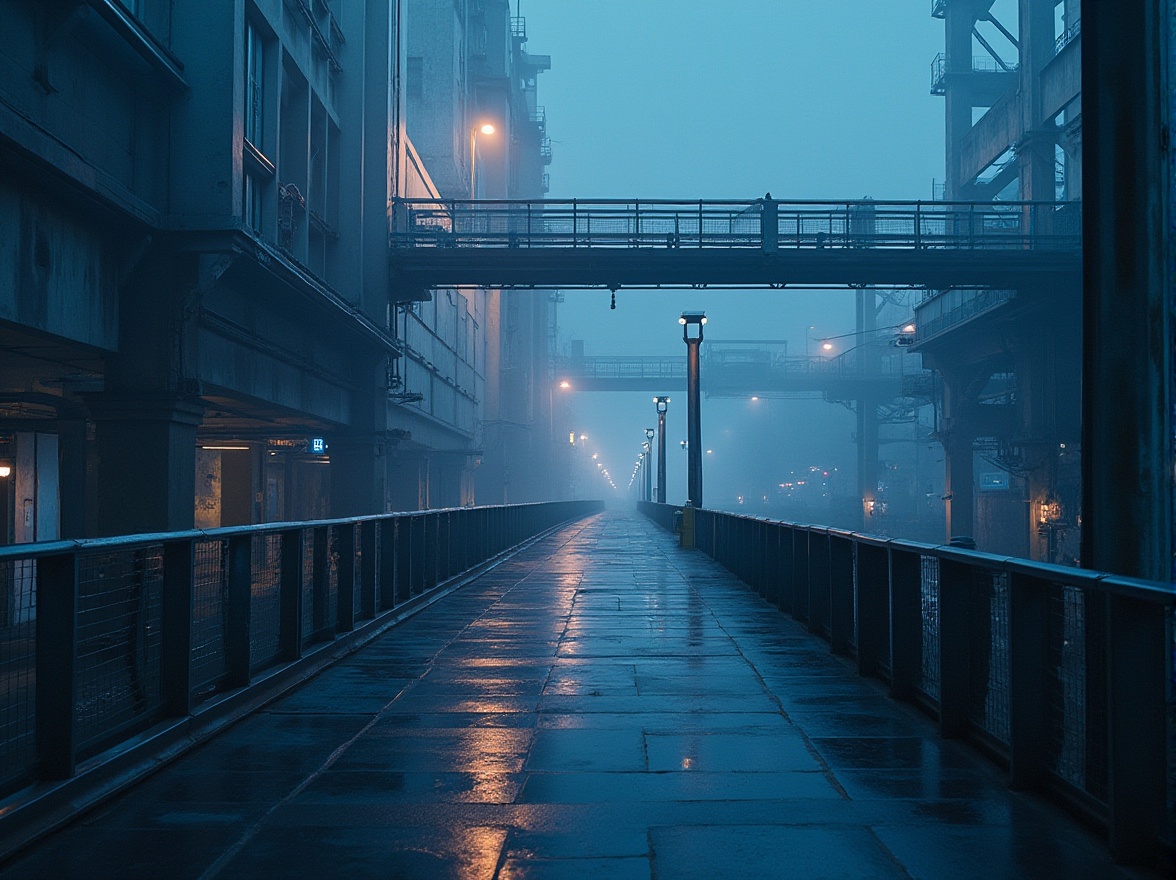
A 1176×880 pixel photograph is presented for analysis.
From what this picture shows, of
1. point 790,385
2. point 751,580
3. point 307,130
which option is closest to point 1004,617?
point 751,580

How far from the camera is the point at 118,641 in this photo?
6918 millimetres

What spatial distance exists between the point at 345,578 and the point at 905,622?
19.7 feet

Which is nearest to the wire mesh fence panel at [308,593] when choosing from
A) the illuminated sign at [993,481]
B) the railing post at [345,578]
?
the railing post at [345,578]

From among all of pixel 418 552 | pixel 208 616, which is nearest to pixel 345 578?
pixel 208 616

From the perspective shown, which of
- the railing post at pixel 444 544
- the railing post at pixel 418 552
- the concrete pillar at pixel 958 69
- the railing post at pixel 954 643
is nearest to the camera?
the railing post at pixel 954 643

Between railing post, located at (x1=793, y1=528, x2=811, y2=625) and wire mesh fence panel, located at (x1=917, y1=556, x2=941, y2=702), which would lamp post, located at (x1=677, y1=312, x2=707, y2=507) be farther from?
wire mesh fence panel, located at (x1=917, y1=556, x2=941, y2=702)

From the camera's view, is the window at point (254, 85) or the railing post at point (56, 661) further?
the window at point (254, 85)

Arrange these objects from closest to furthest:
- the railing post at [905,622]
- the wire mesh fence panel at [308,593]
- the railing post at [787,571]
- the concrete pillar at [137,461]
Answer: the railing post at [905,622] → the wire mesh fence panel at [308,593] → the railing post at [787,571] → the concrete pillar at [137,461]

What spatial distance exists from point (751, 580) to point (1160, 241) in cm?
1351

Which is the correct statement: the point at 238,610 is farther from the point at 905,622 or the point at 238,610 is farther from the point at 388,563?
the point at 388,563

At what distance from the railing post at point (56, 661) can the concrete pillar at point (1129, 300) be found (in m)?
5.25

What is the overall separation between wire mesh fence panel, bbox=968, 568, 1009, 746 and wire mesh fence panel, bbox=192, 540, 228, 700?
16.2ft

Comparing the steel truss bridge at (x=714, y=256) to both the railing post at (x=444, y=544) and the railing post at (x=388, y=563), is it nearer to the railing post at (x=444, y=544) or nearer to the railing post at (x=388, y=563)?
the railing post at (x=444, y=544)

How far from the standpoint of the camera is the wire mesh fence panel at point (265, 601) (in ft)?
30.2
